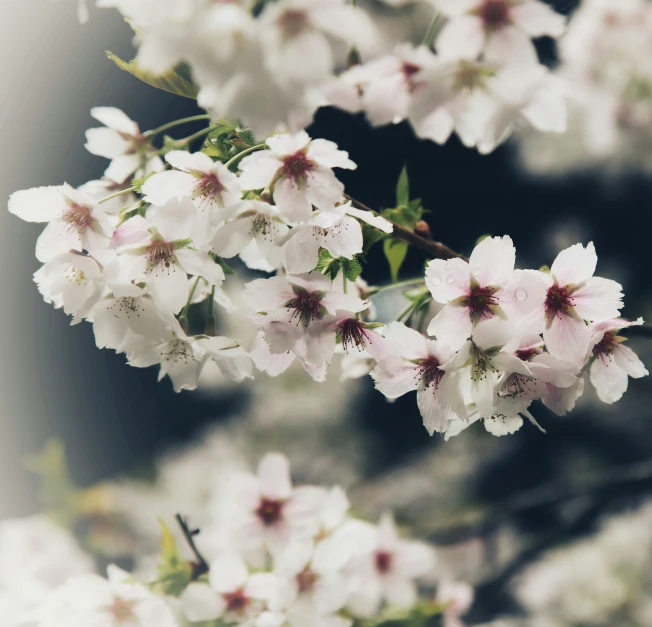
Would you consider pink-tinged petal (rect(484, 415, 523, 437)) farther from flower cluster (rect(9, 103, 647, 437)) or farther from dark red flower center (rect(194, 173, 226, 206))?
dark red flower center (rect(194, 173, 226, 206))

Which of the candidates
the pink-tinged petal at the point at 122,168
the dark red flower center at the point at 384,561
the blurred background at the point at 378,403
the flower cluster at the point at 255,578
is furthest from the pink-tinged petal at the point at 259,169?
the dark red flower center at the point at 384,561

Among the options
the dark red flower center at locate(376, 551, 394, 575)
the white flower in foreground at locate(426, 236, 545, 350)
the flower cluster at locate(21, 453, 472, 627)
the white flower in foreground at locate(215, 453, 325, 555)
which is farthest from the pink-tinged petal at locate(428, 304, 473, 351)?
the dark red flower center at locate(376, 551, 394, 575)

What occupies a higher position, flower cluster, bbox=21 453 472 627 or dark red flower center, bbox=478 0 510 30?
dark red flower center, bbox=478 0 510 30

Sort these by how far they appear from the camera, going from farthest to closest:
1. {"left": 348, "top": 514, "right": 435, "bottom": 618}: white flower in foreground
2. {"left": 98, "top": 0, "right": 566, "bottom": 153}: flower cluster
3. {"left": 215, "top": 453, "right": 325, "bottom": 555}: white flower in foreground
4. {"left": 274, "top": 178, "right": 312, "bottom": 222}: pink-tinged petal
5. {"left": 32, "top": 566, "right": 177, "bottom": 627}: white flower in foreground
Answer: {"left": 348, "top": 514, "right": 435, "bottom": 618}: white flower in foreground
{"left": 215, "top": 453, "right": 325, "bottom": 555}: white flower in foreground
{"left": 32, "top": 566, "right": 177, "bottom": 627}: white flower in foreground
{"left": 274, "top": 178, "right": 312, "bottom": 222}: pink-tinged petal
{"left": 98, "top": 0, "right": 566, "bottom": 153}: flower cluster

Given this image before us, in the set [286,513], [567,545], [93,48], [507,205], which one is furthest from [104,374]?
[567,545]

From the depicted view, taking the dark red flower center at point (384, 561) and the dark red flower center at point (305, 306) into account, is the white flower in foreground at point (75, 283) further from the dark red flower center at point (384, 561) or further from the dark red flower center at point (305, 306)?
→ the dark red flower center at point (384, 561)

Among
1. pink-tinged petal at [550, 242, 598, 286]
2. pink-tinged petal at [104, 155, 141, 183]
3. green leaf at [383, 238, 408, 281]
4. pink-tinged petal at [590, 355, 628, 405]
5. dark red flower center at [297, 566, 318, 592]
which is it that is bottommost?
dark red flower center at [297, 566, 318, 592]

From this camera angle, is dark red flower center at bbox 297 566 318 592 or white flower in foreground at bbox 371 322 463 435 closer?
white flower in foreground at bbox 371 322 463 435

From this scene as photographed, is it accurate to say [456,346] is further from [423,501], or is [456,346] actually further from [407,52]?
[423,501]
